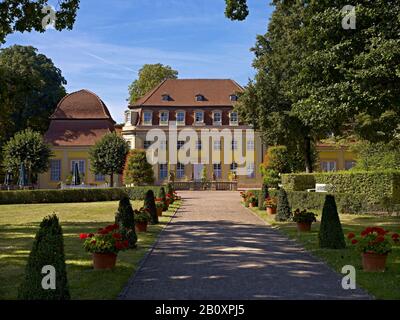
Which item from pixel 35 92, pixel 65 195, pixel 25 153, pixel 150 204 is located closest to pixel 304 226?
pixel 150 204

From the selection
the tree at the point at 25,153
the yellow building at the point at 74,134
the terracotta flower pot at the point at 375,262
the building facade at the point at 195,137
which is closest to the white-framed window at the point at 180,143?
the building facade at the point at 195,137

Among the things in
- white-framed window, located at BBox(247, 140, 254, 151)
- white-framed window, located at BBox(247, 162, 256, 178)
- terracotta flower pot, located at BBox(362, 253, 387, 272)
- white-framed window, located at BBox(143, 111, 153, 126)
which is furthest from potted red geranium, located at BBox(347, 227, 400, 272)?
white-framed window, located at BBox(143, 111, 153, 126)

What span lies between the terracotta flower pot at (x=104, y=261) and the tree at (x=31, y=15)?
8.05 metres

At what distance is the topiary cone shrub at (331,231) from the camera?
12.6 meters

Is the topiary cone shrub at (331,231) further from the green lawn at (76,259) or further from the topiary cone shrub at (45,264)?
→ the topiary cone shrub at (45,264)

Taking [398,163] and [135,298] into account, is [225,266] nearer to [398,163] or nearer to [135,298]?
[135,298]

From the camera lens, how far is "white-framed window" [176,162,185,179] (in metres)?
54.3

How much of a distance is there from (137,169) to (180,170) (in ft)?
48.8

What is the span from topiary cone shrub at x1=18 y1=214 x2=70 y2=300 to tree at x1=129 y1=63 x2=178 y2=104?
185 ft

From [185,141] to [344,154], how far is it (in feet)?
60.3

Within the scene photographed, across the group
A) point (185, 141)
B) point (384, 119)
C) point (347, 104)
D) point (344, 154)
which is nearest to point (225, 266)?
point (347, 104)

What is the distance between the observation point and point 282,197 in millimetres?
20031

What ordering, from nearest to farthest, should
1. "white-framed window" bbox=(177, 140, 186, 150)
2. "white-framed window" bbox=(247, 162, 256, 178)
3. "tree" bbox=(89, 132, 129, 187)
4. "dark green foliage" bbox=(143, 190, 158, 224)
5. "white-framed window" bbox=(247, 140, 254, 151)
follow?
"dark green foliage" bbox=(143, 190, 158, 224)
"tree" bbox=(89, 132, 129, 187)
"white-framed window" bbox=(247, 162, 256, 178)
"white-framed window" bbox=(247, 140, 254, 151)
"white-framed window" bbox=(177, 140, 186, 150)

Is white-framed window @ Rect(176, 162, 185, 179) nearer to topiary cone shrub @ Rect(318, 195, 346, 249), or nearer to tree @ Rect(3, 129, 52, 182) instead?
tree @ Rect(3, 129, 52, 182)
